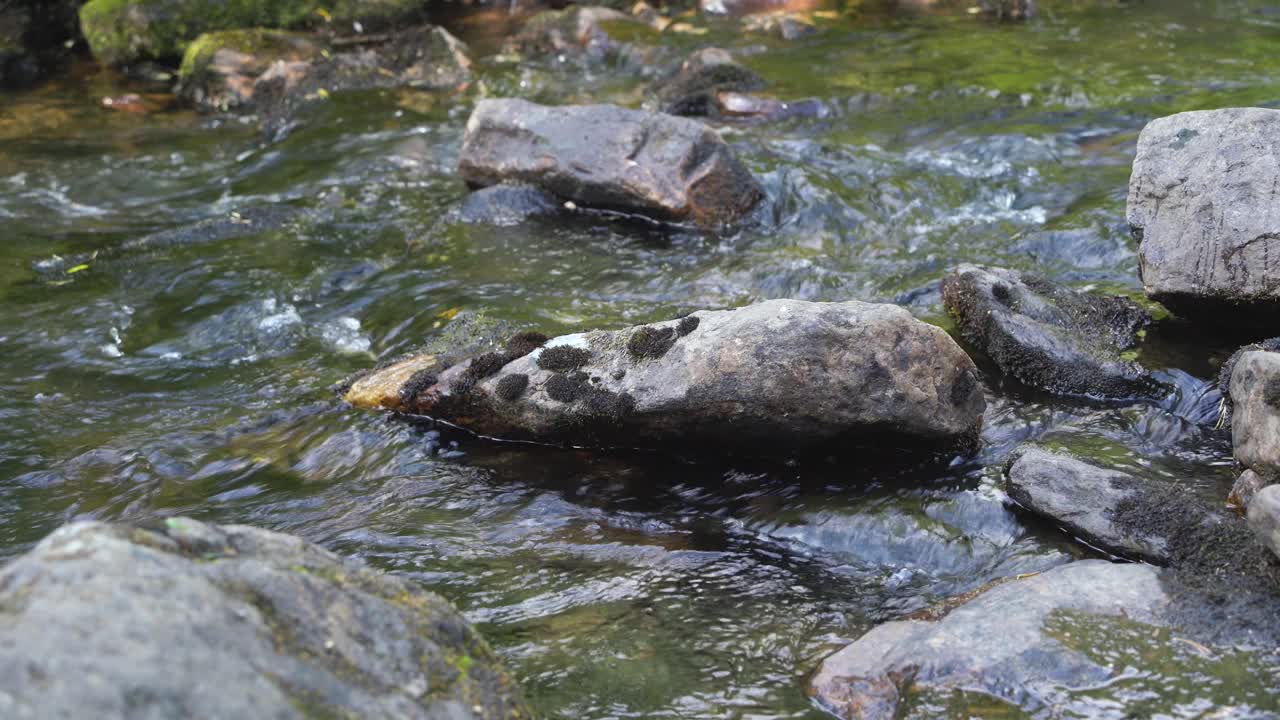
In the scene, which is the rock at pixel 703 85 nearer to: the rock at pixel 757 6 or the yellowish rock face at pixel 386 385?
the rock at pixel 757 6

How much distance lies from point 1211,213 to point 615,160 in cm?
502

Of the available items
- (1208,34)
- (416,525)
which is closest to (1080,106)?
(1208,34)

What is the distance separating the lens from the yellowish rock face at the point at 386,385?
6586 mm

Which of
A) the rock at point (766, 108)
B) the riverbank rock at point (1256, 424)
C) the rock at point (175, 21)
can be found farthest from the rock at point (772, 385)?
the rock at point (175, 21)

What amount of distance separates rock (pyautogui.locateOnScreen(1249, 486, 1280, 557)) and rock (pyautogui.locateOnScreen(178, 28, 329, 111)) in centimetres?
1403

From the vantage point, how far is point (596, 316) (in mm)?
7734

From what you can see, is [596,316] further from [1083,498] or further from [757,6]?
[757,6]

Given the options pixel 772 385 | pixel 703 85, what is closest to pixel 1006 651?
pixel 772 385

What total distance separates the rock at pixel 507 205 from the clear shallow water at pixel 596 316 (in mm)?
202

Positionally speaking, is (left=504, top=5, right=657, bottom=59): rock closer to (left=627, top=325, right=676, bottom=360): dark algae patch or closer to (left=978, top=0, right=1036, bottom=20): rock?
(left=978, top=0, right=1036, bottom=20): rock

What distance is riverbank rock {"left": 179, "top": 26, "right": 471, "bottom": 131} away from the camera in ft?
48.4

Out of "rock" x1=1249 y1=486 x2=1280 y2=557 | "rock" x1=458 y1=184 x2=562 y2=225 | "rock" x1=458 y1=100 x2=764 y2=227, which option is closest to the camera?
"rock" x1=1249 y1=486 x2=1280 y2=557

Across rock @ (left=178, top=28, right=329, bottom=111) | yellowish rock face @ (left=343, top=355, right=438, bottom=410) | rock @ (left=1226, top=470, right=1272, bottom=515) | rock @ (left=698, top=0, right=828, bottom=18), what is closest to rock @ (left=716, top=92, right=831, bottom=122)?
rock @ (left=698, top=0, right=828, bottom=18)

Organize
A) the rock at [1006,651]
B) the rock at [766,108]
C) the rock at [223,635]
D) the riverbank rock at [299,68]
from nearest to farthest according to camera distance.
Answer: the rock at [223,635] < the rock at [1006,651] < the rock at [766,108] < the riverbank rock at [299,68]
